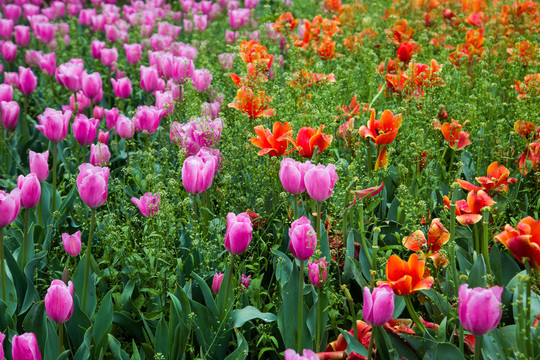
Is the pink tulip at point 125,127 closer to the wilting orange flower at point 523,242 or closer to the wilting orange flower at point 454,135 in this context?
the wilting orange flower at point 454,135

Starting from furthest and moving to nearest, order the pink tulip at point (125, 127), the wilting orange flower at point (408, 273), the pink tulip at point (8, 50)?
the pink tulip at point (8, 50), the pink tulip at point (125, 127), the wilting orange flower at point (408, 273)

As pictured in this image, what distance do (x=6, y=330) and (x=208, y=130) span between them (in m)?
0.89

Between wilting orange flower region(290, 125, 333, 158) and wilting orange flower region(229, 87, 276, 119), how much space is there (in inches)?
17.8

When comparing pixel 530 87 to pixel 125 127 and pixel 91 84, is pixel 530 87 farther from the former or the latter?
pixel 91 84

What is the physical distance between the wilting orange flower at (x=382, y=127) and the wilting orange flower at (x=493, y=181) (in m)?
0.29

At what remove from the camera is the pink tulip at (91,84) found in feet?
9.00

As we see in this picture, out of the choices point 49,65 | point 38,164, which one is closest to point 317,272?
point 38,164

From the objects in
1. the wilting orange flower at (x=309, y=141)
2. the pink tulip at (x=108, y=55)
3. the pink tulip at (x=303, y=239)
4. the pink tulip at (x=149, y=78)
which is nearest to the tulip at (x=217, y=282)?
the pink tulip at (x=303, y=239)

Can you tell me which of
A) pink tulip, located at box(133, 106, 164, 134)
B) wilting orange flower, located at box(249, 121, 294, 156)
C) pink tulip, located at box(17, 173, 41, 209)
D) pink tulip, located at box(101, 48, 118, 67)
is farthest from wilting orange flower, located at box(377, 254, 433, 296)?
pink tulip, located at box(101, 48, 118, 67)

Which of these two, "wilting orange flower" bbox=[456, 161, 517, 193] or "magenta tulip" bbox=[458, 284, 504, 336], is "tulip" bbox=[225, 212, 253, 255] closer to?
"magenta tulip" bbox=[458, 284, 504, 336]

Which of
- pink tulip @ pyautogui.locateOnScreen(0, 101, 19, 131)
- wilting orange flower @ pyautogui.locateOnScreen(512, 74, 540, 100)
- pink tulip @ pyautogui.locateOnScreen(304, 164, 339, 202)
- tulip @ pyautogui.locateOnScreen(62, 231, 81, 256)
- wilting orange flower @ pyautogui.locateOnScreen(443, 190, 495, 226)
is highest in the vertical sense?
pink tulip @ pyautogui.locateOnScreen(304, 164, 339, 202)

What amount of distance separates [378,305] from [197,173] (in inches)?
27.5

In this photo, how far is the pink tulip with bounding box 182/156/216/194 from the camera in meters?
1.69

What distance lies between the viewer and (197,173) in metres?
1.70
